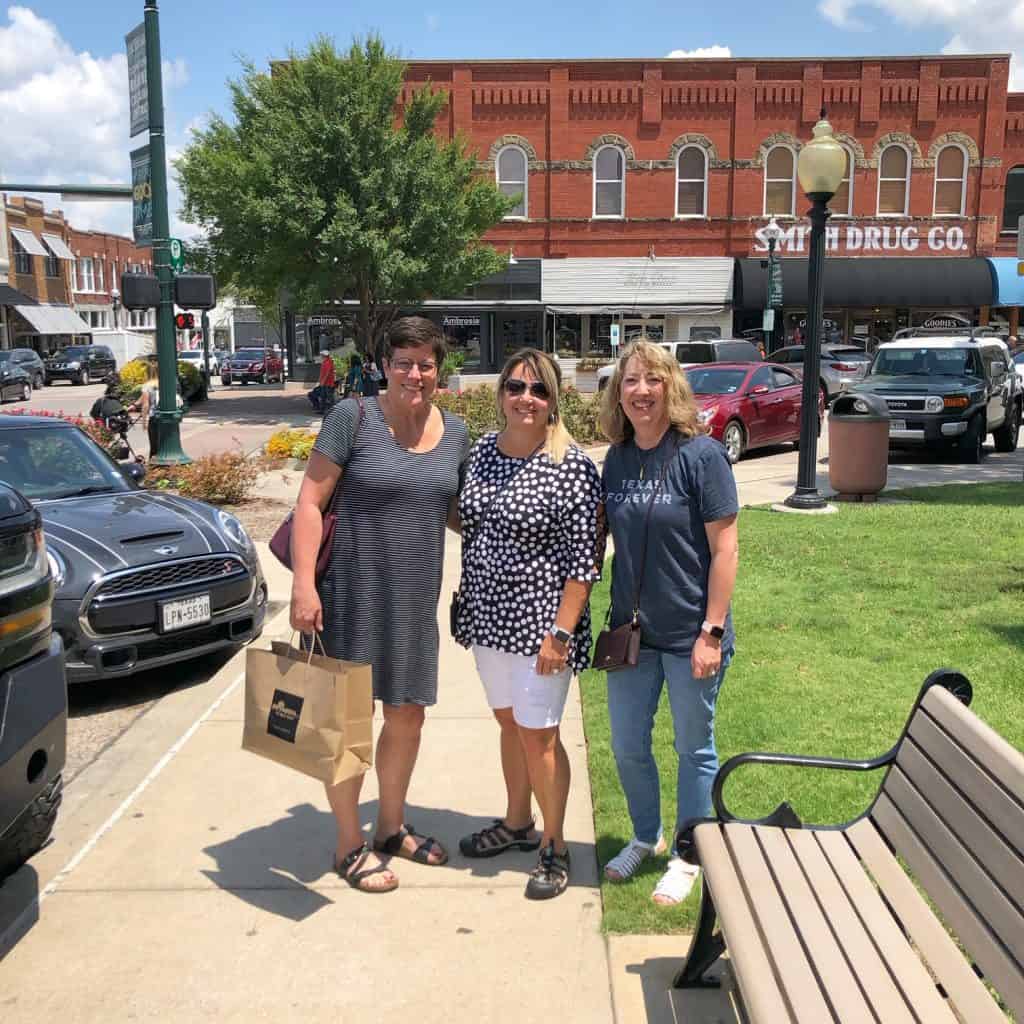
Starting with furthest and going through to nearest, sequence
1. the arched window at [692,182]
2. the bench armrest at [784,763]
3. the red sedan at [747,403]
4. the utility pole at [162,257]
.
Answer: the arched window at [692,182] < the red sedan at [747,403] < the utility pole at [162,257] < the bench armrest at [784,763]

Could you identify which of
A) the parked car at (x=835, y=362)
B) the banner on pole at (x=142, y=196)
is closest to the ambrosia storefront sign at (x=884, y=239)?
the parked car at (x=835, y=362)

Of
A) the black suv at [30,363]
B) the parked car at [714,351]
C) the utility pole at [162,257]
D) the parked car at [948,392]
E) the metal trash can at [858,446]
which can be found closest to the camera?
the metal trash can at [858,446]

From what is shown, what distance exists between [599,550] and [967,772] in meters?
1.41

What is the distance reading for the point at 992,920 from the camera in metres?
2.28

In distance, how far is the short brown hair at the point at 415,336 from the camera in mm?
3527

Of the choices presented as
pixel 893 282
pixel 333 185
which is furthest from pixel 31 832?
pixel 893 282

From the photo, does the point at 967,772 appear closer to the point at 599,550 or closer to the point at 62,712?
the point at 599,550

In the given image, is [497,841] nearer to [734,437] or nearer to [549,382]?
[549,382]

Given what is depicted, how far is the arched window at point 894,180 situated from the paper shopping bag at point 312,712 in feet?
114

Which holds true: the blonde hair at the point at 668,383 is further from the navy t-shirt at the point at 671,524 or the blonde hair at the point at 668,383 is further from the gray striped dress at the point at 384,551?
the gray striped dress at the point at 384,551

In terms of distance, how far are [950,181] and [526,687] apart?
→ 117 feet

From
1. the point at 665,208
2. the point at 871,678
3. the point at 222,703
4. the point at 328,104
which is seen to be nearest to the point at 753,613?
the point at 871,678

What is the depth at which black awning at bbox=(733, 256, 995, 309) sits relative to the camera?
33.6 metres

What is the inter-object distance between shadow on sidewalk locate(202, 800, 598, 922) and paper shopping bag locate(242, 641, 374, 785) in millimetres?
568
